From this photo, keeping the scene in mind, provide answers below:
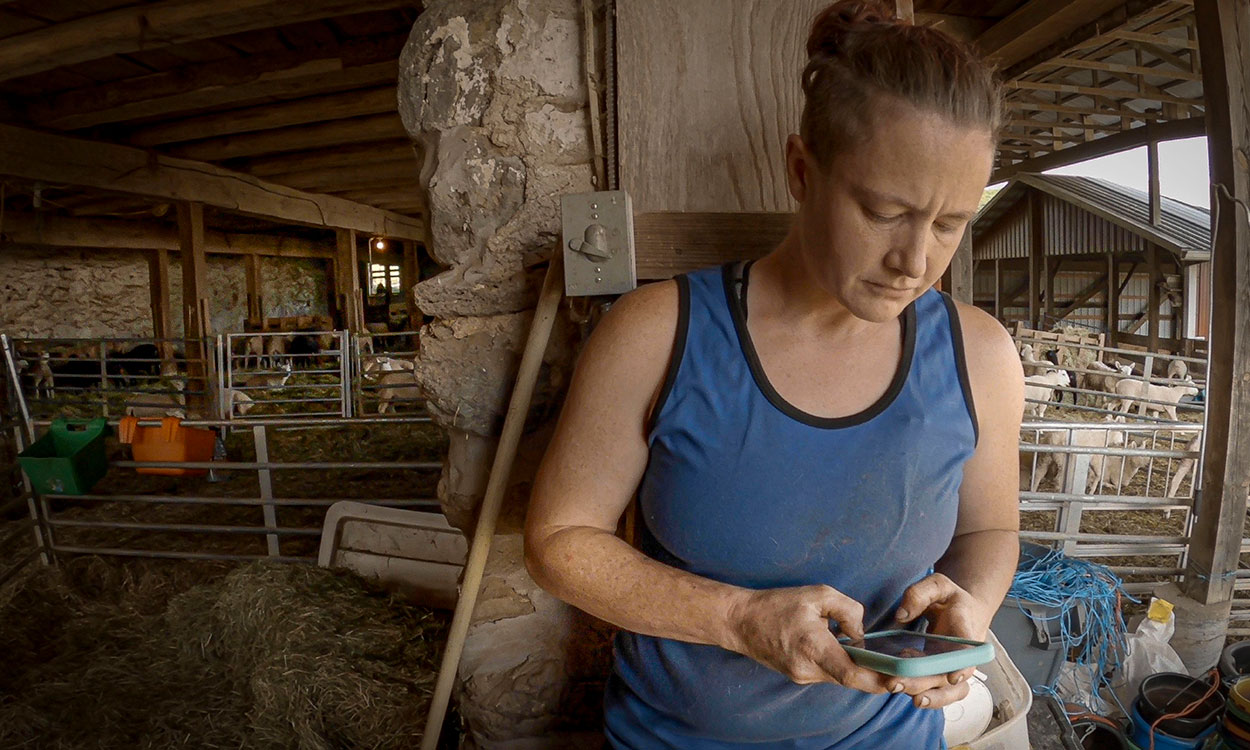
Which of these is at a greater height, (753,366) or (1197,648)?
(753,366)

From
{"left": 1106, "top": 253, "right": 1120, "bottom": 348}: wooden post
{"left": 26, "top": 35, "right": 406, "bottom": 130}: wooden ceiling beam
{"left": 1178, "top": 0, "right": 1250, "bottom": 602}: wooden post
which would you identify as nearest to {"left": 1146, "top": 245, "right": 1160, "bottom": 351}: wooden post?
{"left": 1106, "top": 253, "right": 1120, "bottom": 348}: wooden post

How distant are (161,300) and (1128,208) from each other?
54.0 ft

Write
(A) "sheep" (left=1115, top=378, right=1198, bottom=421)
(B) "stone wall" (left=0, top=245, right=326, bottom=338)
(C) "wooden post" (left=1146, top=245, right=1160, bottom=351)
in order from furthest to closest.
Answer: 1. (C) "wooden post" (left=1146, top=245, right=1160, bottom=351)
2. (B) "stone wall" (left=0, top=245, right=326, bottom=338)
3. (A) "sheep" (left=1115, top=378, right=1198, bottom=421)

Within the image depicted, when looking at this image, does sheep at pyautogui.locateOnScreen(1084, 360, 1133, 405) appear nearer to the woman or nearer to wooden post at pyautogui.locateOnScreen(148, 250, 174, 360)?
the woman

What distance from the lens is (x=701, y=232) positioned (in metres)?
1.47

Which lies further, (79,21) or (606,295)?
(79,21)

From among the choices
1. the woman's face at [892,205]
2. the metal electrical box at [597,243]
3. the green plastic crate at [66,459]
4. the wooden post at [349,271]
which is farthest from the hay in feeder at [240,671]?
the wooden post at [349,271]

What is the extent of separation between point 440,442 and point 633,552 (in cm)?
639

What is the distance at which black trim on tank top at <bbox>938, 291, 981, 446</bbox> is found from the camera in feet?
3.62

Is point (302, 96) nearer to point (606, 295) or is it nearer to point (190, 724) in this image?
point (190, 724)

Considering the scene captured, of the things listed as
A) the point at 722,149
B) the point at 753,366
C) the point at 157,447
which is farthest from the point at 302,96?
the point at 753,366

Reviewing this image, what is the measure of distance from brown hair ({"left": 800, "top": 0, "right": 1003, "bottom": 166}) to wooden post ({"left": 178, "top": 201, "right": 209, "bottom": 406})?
6.92m

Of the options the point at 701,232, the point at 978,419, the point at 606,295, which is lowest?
the point at 978,419

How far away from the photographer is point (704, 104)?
4.93 feet
